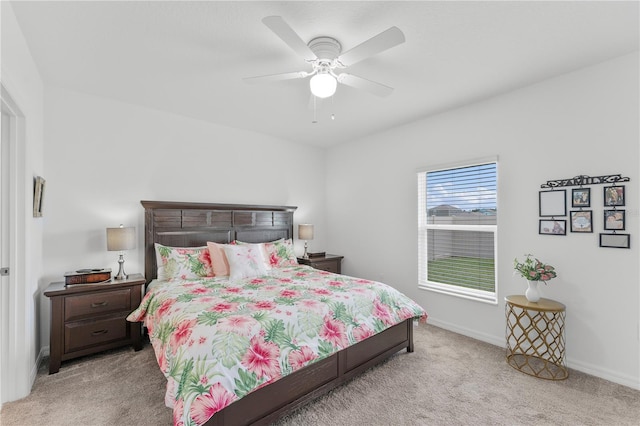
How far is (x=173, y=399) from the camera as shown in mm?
1612

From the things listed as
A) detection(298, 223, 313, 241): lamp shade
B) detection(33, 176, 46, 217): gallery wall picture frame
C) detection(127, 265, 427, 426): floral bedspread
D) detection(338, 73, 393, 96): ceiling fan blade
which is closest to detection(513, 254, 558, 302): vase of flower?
detection(127, 265, 427, 426): floral bedspread

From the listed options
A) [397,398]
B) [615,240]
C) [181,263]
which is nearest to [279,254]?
[181,263]

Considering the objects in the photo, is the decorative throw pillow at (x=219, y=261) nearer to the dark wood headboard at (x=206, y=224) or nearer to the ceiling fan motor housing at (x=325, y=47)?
the dark wood headboard at (x=206, y=224)

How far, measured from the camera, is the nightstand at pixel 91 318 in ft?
8.55

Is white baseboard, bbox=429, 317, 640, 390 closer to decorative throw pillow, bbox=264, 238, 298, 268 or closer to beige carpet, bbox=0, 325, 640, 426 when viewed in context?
beige carpet, bbox=0, 325, 640, 426

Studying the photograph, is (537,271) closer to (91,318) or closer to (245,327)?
(245,327)

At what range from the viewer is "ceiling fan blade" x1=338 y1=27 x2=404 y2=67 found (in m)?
1.70

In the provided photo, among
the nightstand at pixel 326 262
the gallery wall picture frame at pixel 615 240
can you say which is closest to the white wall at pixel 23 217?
the nightstand at pixel 326 262

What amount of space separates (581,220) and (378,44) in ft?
7.75

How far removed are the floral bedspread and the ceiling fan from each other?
1636 mm

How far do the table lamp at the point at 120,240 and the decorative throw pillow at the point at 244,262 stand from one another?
95 centimetres

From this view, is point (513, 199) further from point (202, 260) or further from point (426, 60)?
point (202, 260)

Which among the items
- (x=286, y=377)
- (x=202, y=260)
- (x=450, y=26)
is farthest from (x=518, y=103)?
(x=202, y=260)

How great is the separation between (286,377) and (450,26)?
8.57 feet
